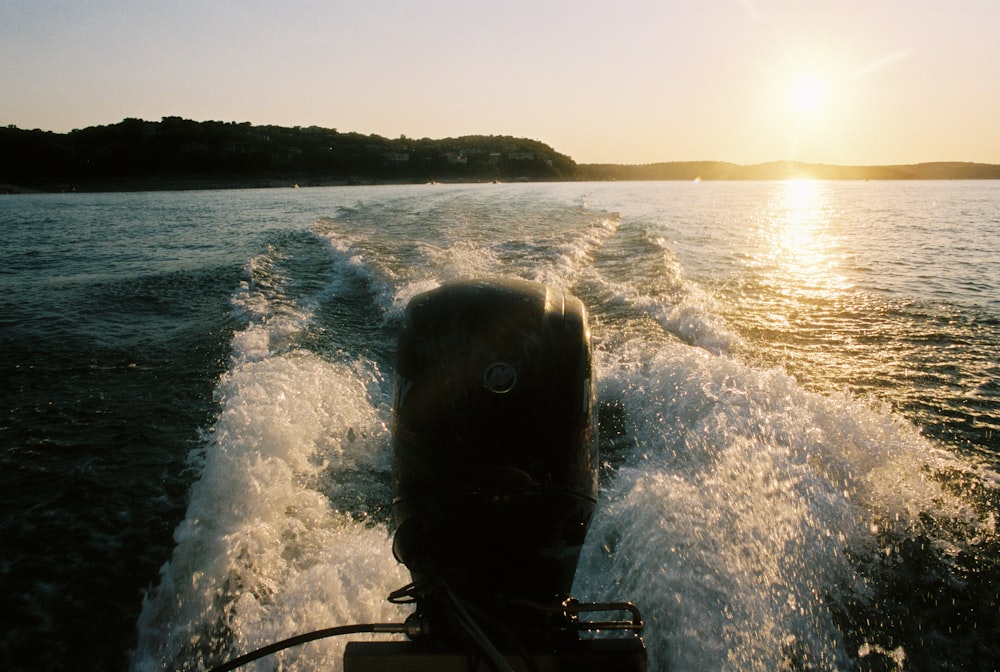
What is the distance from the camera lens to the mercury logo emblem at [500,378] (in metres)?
1.97

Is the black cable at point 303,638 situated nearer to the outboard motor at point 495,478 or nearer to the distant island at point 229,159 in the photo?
the outboard motor at point 495,478

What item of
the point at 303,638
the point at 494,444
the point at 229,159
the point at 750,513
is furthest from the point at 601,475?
the point at 229,159

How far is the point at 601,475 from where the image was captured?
3648mm

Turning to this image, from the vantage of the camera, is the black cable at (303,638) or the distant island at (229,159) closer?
the black cable at (303,638)

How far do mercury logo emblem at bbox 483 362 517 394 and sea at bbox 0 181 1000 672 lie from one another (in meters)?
1.29

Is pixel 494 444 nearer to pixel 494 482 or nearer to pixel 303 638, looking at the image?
pixel 494 482

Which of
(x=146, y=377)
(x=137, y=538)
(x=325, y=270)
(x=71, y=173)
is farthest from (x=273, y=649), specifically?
(x=71, y=173)

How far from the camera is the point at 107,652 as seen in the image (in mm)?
2414

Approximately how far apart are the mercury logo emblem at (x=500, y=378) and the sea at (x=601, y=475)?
129 cm

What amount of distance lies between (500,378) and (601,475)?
6.38 ft

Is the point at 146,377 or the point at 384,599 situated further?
the point at 146,377

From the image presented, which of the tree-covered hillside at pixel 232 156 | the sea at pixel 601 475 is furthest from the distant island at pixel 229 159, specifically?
the sea at pixel 601 475

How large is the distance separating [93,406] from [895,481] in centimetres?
560

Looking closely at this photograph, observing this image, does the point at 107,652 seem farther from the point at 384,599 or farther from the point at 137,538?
the point at 384,599
